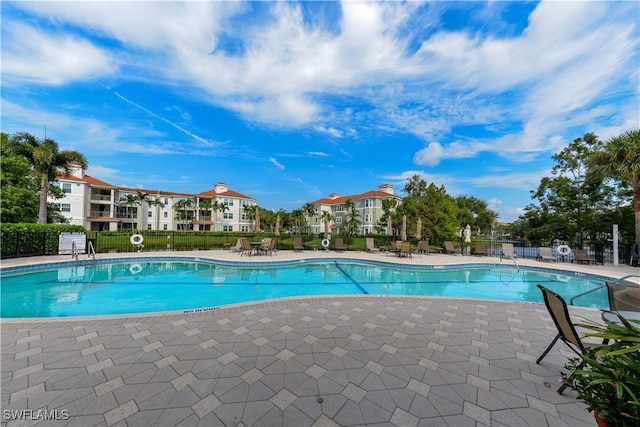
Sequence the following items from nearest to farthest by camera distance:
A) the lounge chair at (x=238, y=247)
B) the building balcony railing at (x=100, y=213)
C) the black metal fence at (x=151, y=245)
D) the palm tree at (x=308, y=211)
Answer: the black metal fence at (x=151, y=245), the lounge chair at (x=238, y=247), the building balcony railing at (x=100, y=213), the palm tree at (x=308, y=211)

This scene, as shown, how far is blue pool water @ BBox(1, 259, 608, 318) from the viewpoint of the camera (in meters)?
6.37

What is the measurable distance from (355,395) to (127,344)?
3092 millimetres

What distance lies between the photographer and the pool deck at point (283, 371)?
6.81 feet

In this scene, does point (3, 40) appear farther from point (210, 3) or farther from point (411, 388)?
point (411, 388)

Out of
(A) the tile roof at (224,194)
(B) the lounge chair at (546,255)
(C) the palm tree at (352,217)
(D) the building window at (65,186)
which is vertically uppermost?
(A) the tile roof at (224,194)

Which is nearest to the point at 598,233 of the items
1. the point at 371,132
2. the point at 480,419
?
the point at 371,132

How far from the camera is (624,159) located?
11008mm

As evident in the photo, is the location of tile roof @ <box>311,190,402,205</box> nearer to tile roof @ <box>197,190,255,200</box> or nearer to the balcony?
tile roof @ <box>197,190,255,200</box>

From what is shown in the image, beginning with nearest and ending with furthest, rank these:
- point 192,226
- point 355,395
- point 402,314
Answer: point 355,395 < point 402,314 < point 192,226

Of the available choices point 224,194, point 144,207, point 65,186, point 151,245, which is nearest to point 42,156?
point 151,245

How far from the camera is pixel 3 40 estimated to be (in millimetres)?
6633

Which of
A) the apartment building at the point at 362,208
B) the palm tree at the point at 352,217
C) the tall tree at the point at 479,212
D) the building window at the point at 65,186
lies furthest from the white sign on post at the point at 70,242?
the tall tree at the point at 479,212

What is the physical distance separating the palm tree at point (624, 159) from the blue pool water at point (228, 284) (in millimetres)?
5343

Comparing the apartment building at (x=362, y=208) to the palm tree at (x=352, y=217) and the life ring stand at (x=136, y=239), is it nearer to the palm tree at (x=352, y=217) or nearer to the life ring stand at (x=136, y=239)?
the palm tree at (x=352, y=217)
